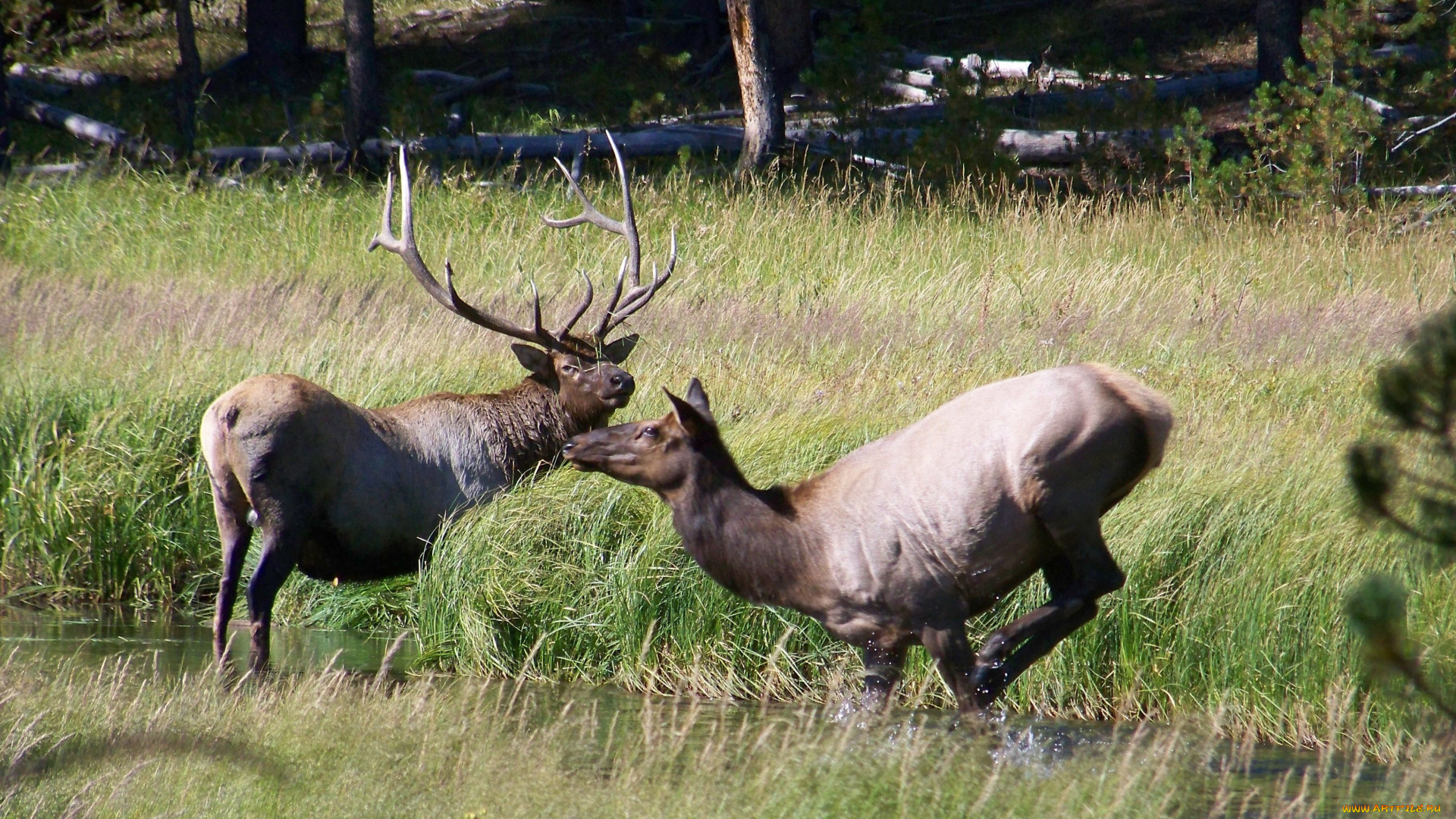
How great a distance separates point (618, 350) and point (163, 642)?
261 cm

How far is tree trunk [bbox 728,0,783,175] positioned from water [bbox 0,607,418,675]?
8.30 m

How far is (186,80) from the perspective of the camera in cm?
1598

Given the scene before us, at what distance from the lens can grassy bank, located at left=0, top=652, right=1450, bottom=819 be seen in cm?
399

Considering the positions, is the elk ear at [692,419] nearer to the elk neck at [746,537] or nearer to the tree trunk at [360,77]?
the elk neck at [746,537]

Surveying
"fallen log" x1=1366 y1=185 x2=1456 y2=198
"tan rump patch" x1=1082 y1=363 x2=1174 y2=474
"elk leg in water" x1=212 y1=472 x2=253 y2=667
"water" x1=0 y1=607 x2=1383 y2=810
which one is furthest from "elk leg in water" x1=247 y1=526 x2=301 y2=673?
"fallen log" x1=1366 y1=185 x2=1456 y2=198

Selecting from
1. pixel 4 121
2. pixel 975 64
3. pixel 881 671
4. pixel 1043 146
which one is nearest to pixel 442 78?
pixel 4 121

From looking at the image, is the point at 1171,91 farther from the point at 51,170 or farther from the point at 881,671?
the point at 881,671

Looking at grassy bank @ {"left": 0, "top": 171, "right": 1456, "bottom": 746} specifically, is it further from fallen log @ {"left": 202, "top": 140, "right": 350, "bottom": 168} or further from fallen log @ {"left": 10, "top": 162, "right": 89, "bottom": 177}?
fallen log @ {"left": 202, "top": 140, "right": 350, "bottom": 168}

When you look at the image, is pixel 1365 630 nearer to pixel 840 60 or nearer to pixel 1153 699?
pixel 1153 699

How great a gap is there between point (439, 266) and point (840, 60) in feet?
16.2

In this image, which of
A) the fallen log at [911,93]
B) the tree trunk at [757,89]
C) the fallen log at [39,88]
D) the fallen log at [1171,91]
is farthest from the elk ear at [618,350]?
the fallen log at [39,88]

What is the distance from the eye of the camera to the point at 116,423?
A: 7953mm

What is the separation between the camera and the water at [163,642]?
669 centimetres

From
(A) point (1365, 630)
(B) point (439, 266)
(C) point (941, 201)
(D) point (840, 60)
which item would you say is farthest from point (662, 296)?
(A) point (1365, 630)
